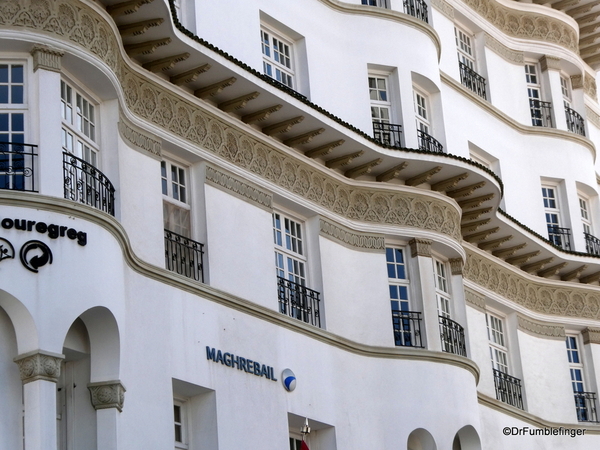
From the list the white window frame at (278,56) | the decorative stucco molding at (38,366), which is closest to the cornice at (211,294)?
the decorative stucco molding at (38,366)

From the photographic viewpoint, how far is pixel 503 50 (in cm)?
3139

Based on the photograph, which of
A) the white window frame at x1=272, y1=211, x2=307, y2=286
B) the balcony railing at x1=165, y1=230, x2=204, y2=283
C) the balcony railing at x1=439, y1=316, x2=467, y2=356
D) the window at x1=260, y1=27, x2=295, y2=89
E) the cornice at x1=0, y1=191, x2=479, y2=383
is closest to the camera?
the cornice at x1=0, y1=191, x2=479, y2=383

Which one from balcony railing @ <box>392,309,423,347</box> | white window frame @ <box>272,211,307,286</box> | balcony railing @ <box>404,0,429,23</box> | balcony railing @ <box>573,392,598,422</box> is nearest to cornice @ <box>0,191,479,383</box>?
balcony railing @ <box>392,309,423,347</box>

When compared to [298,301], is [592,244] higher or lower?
higher

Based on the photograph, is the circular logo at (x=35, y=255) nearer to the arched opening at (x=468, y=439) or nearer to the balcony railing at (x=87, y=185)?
the balcony railing at (x=87, y=185)

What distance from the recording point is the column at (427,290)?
23.7 m

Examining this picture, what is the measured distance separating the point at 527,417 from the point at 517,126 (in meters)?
7.20

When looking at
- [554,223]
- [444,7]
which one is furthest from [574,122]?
[444,7]

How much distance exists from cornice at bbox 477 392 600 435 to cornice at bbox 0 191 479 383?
1.50m

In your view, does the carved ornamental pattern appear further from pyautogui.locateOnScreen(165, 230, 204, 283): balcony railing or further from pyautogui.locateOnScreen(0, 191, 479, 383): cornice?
pyautogui.locateOnScreen(0, 191, 479, 383): cornice

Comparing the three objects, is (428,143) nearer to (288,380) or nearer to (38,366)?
(288,380)

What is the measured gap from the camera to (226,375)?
19.8m

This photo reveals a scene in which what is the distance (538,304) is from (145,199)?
12.6 m

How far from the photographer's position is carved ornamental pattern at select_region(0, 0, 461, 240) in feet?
58.9
